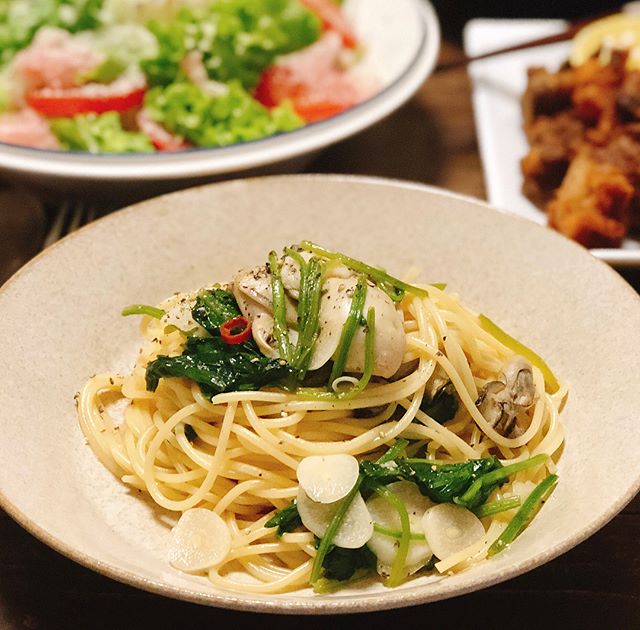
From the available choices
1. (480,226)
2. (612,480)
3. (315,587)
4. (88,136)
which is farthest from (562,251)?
(88,136)

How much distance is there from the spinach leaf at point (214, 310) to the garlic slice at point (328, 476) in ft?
1.69

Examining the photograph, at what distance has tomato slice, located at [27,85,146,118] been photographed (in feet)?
13.6

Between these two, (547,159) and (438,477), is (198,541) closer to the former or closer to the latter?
(438,477)

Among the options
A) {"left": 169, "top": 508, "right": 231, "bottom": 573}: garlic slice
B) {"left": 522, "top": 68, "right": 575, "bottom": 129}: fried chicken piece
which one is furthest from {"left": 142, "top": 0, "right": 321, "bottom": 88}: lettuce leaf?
{"left": 169, "top": 508, "right": 231, "bottom": 573}: garlic slice

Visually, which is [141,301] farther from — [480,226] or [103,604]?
[480,226]

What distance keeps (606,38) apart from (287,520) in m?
4.12

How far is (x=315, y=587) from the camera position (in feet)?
6.82

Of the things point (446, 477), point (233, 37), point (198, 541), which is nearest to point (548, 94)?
point (233, 37)

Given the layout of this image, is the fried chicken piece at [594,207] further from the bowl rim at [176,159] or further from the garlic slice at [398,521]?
the garlic slice at [398,521]

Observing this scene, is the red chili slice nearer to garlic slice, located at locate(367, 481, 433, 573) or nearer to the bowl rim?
garlic slice, located at locate(367, 481, 433, 573)

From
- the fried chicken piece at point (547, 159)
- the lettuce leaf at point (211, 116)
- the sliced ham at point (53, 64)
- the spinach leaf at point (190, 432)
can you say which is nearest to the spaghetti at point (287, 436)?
the spinach leaf at point (190, 432)

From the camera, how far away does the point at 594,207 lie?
12.0 ft

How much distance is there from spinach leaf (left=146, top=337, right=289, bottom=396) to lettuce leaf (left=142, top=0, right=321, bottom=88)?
98.4 inches

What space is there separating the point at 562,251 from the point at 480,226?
0.34 metres
